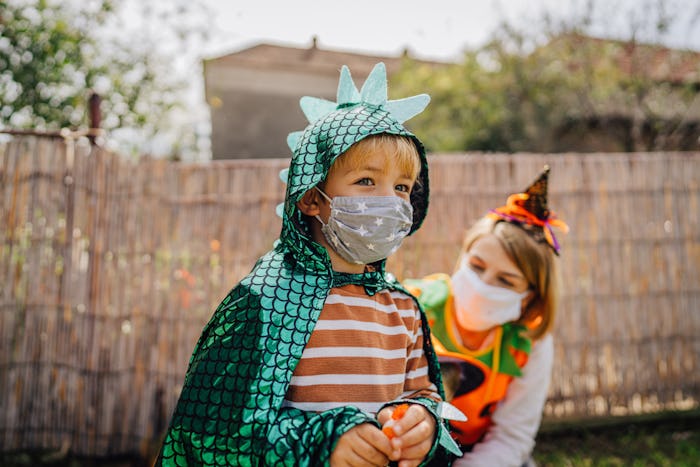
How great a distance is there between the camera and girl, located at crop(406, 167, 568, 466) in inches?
103

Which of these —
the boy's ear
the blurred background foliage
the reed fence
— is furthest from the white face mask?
the blurred background foliage

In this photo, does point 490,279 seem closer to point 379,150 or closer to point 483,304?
point 483,304

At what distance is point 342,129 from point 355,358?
2.14 feet

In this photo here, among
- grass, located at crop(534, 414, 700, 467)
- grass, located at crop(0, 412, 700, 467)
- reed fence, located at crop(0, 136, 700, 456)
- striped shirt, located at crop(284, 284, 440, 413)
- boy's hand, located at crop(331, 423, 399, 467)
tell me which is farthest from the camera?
grass, located at crop(534, 414, 700, 467)

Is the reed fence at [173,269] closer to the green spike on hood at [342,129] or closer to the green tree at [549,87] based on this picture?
the green spike on hood at [342,129]

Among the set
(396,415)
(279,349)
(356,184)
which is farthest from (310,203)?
(396,415)

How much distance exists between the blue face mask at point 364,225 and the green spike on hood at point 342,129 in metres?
0.09

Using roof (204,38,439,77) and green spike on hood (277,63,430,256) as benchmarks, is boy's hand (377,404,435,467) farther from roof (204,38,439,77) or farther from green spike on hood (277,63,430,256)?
roof (204,38,439,77)

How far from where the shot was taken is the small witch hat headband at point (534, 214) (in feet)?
8.83

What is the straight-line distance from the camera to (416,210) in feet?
6.90

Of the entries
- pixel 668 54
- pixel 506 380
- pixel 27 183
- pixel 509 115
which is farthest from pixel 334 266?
pixel 668 54

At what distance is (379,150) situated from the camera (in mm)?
1671

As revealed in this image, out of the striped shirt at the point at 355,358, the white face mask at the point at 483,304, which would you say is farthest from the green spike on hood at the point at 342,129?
the white face mask at the point at 483,304

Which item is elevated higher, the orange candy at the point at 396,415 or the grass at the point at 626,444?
the orange candy at the point at 396,415
